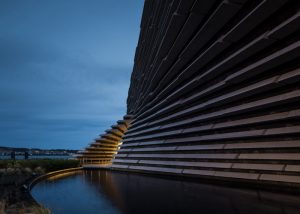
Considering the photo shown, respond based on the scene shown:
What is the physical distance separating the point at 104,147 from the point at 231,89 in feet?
103

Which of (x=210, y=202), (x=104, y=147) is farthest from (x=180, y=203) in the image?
(x=104, y=147)

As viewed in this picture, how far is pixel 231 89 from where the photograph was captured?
15.0 metres

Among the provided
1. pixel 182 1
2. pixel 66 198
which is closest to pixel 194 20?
pixel 182 1

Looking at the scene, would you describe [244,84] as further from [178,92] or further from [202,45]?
[178,92]

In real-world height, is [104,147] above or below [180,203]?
above

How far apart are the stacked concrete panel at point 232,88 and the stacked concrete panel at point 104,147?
1963 cm

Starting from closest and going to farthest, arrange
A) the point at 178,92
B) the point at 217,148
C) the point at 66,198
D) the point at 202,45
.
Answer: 1. the point at 66,198
2. the point at 202,45
3. the point at 217,148
4. the point at 178,92

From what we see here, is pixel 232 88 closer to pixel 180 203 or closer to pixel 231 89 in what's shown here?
pixel 231 89

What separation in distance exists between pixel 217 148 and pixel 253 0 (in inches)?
349

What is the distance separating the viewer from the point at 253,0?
11.0m

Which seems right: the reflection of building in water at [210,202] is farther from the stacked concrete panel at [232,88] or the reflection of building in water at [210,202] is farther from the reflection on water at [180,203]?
the stacked concrete panel at [232,88]

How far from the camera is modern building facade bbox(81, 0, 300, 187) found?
1095 cm

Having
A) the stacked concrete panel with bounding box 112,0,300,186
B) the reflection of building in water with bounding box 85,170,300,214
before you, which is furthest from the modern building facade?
the reflection of building in water with bounding box 85,170,300,214

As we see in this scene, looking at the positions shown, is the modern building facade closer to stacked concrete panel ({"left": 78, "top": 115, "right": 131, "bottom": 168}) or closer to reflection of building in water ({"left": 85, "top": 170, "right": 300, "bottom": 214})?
reflection of building in water ({"left": 85, "top": 170, "right": 300, "bottom": 214})
